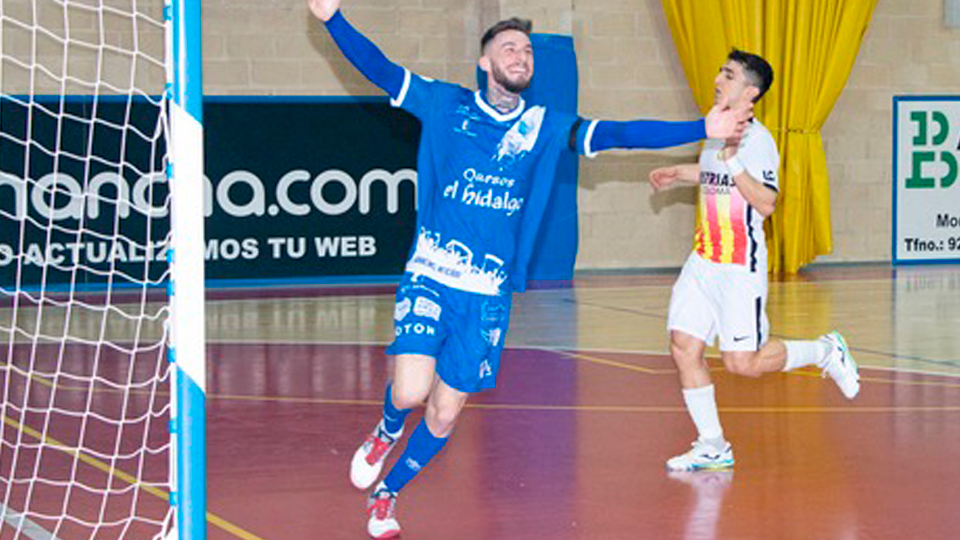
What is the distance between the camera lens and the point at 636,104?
703 inches

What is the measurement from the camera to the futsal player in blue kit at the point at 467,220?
5441 mm

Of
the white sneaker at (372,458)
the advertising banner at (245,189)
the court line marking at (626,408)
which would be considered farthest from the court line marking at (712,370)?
the advertising banner at (245,189)

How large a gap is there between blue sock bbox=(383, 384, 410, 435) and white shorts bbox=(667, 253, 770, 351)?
5.01 ft

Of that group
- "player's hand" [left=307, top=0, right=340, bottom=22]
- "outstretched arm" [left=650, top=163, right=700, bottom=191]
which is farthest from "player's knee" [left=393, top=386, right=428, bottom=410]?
"outstretched arm" [left=650, top=163, right=700, bottom=191]

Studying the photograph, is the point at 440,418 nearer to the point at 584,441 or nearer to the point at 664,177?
the point at 584,441

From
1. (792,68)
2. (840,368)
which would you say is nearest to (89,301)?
(792,68)

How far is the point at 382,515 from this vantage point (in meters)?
5.51

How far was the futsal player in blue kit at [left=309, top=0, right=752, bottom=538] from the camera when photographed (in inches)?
214

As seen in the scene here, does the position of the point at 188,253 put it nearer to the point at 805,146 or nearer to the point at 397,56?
the point at 397,56

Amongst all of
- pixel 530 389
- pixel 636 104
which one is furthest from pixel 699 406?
pixel 636 104

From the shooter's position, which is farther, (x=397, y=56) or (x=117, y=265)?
(x=397, y=56)

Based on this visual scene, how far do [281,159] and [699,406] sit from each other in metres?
10.3

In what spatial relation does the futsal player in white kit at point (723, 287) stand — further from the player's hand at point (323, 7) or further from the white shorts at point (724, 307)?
the player's hand at point (323, 7)

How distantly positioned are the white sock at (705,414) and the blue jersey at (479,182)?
1524 mm
